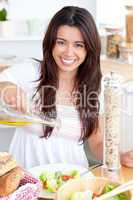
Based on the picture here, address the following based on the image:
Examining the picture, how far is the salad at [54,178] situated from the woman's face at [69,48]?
468 mm

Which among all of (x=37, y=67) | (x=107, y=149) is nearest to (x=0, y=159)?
(x=107, y=149)

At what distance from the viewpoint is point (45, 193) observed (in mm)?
1121

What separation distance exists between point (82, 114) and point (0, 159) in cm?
69

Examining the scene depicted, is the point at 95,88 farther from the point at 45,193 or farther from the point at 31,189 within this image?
the point at 31,189

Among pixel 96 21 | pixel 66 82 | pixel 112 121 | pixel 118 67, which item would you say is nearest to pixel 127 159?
pixel 112 121

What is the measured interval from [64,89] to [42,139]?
0.22 m

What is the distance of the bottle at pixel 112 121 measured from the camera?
110 cm

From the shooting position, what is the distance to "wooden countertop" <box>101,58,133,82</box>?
2191 mm

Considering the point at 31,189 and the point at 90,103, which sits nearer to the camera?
the point at 31,189

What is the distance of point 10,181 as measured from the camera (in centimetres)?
94

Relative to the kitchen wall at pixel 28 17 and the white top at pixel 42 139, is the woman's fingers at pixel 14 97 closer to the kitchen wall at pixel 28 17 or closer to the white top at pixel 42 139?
the white top at pixel 42 139

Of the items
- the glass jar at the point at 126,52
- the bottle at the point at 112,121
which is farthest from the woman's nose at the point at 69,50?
the glass jar at the point at 126,52

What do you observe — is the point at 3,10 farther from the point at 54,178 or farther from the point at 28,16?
the point at 54,178

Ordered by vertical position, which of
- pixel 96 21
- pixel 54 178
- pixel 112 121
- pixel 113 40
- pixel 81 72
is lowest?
pixel 54 178
